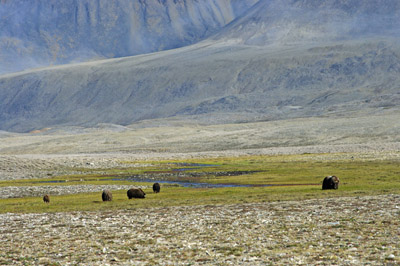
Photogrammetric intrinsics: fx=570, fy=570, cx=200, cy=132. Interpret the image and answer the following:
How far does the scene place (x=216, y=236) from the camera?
63.0ft

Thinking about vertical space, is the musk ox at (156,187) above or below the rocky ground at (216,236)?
above

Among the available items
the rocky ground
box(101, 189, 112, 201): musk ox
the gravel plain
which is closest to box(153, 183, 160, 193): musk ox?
box(101, 189, 112, 201): musk ox

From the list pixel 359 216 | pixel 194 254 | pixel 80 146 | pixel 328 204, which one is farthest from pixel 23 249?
pixel 80 146

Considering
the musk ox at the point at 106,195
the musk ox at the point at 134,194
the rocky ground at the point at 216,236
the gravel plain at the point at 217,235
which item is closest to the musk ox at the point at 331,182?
the gravel plain at the point at 217,235

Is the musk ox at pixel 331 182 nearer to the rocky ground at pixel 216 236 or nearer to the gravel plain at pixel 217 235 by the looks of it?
the gravel plain at pixel 217 235

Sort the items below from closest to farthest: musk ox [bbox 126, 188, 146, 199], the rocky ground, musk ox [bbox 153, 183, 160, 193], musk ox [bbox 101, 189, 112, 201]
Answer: the rocky ground, musk ox [bbox 101, 189, 112, 201], musk ox [bbox 126, 188, 146, 199], musk ox [bbox 153, 183, 160, 193]

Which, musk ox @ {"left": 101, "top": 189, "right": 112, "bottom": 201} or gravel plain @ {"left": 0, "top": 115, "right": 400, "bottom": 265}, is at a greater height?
musk ox @ {"left": 101, "top": 189, "right": 112, "bottom": 201}

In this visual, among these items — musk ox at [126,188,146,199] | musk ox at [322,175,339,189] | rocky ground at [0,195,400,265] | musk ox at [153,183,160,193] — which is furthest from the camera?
musk ox at [153,183,160,193]

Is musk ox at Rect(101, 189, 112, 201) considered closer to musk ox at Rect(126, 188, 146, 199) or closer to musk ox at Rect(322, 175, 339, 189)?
musk ox at Rect(126, 188, 146, 199)

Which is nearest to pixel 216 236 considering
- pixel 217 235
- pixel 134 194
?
pixel 217 235

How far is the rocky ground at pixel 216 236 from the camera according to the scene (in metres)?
15.7

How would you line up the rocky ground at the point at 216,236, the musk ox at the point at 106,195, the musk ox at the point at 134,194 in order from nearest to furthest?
the rocky ground at the point at 216,236
the musk ox at the point at 106,195
the musk ox at the point at 134,194

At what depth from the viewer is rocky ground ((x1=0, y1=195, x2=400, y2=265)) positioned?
51.4 ft

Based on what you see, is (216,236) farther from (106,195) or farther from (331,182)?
(331,182)
